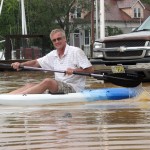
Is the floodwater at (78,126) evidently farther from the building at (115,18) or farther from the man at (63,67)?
the building at (115,18)

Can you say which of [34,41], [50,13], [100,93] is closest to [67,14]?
[50,13]

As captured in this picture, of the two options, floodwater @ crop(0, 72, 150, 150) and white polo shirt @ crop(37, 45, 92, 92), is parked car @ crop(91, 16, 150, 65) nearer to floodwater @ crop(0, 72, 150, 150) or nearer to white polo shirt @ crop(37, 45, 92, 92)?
floodwater @ crop(0, 72, 150, 150)

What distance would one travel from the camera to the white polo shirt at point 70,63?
8711mm

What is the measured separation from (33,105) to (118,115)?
1701mm

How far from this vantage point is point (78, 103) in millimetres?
8820

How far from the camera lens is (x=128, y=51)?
1255cm

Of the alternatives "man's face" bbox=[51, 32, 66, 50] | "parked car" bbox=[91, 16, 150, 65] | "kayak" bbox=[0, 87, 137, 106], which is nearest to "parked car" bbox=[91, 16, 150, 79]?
"parked car" bbox=[91, 16, 150, 65]

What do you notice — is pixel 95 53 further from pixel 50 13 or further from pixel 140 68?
pixel 50 13

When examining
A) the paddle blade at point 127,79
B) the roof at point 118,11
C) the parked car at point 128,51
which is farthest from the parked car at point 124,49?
the roof at point 118,11

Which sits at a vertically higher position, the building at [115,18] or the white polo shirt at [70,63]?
the building at [115,18]

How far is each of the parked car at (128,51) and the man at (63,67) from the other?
3721 millimetres

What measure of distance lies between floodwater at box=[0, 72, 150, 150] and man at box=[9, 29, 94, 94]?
0.92 ft

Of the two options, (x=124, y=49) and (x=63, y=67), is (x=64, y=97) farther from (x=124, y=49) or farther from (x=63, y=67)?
(x=124, y=49)

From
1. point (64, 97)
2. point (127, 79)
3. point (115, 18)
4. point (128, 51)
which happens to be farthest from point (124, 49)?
point (115, 18)
